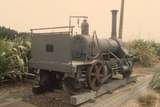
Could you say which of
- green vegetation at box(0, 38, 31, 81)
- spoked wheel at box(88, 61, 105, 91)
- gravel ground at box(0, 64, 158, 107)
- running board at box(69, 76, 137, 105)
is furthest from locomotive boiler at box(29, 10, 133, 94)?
green vegetation at box(0, 38, 31, 81)

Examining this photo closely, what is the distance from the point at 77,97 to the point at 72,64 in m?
0.77

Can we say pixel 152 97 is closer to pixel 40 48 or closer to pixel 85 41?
pixel 85 41

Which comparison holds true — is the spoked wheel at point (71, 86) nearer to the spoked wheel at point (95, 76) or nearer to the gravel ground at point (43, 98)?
the gravel ground at point (43, 98)

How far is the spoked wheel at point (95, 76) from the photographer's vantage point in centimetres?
662

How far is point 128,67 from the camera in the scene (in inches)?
345

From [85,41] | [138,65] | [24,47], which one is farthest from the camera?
[138,65]

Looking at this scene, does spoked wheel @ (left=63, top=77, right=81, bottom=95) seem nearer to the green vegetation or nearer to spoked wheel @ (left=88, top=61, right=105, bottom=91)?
spoked wheel @ (left=88, top=61, right=105, bottom=91)

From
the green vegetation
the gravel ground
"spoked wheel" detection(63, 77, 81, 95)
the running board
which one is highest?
the green vegetation

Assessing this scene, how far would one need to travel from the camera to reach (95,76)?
269 inches

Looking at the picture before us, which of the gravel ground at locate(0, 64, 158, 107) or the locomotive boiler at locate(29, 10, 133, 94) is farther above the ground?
the locomotive boiler at locate(29, 10, 133, 94)

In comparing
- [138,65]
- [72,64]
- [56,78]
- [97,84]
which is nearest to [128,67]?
[97,84]

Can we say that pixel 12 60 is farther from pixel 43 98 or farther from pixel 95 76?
pixel 95 76

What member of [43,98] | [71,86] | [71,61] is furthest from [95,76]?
[43,98]

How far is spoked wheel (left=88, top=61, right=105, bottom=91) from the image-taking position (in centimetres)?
662
